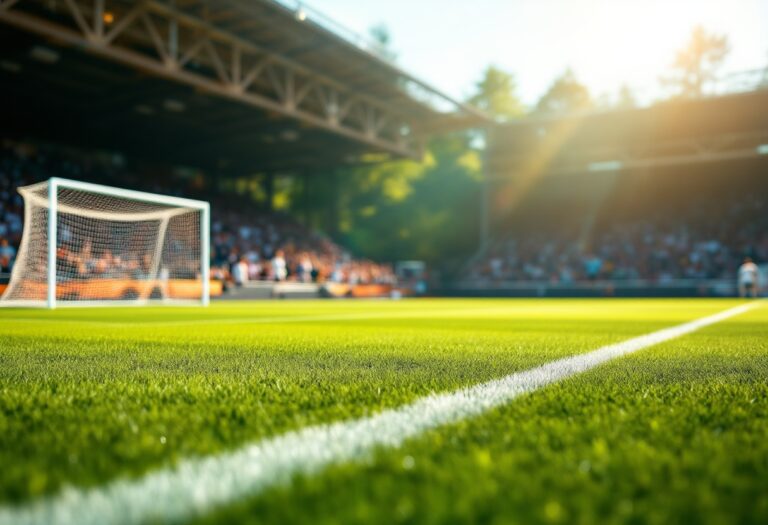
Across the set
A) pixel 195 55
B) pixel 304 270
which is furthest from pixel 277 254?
pixel 195 55

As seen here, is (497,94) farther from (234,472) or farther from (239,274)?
(234,472)

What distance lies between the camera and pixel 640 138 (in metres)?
32.8

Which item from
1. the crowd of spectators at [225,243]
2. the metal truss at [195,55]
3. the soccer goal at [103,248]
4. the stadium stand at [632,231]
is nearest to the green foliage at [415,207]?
the stadium stand at [632,231]

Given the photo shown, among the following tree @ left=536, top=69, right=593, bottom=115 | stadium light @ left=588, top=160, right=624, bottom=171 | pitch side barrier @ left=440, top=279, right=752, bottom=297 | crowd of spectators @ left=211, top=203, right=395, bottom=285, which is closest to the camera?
crowd of spectators @ left=211, top=203, right=395, bottom=285

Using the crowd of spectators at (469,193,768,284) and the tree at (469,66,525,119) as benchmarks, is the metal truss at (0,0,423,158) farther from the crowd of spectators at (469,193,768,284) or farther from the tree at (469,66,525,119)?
the tree at (469,66,525,119)

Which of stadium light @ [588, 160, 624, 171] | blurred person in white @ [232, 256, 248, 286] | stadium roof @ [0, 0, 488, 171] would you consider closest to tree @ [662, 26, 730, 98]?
stadium light @ [588, 160, 624, 171]

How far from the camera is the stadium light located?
113ft

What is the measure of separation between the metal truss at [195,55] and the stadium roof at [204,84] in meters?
0.04

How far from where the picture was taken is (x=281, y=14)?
1814cm

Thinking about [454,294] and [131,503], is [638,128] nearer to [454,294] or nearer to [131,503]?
[454,294]

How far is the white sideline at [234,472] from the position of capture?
988 mm

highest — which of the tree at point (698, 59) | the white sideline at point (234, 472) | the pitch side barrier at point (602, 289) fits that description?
the tree at point (698, 59)

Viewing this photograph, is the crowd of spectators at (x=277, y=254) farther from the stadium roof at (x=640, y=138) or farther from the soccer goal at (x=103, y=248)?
the stadium roof at (x=640, y=138)

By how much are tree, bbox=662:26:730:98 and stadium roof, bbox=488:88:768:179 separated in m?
21.9
